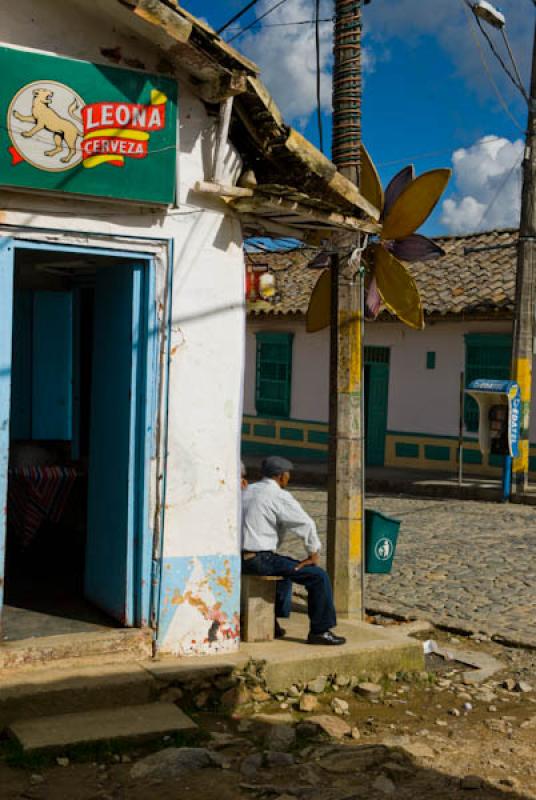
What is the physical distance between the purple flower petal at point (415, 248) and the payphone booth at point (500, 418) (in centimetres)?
835

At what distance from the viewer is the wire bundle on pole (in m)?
7.33

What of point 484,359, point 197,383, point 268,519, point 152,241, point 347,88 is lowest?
point 268,519

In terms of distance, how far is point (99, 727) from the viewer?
5367 millimetres

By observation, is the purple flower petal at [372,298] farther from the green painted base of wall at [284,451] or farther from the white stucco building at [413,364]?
the green painted base of wall at [284,451]

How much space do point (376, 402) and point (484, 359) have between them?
8.86 ft

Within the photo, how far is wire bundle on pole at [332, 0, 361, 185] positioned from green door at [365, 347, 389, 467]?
13.0m

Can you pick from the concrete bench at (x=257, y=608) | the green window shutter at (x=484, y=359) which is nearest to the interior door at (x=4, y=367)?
the concrete bench at (x=257, y=608)

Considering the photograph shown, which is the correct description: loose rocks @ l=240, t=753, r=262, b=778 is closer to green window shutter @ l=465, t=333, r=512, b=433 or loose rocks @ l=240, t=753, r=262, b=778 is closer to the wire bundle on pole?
the wire bundle on pole

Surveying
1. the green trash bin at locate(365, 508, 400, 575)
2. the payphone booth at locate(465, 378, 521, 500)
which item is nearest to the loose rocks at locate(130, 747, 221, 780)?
the green trash bin at locate(365, 508, 400, 575)

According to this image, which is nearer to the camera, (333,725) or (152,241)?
(333,725)

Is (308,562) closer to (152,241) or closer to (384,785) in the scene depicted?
(384,785)

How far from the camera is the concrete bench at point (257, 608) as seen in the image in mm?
6648

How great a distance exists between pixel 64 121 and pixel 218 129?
Answer: 1.02m

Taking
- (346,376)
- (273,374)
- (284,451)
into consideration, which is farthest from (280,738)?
(273,374)
